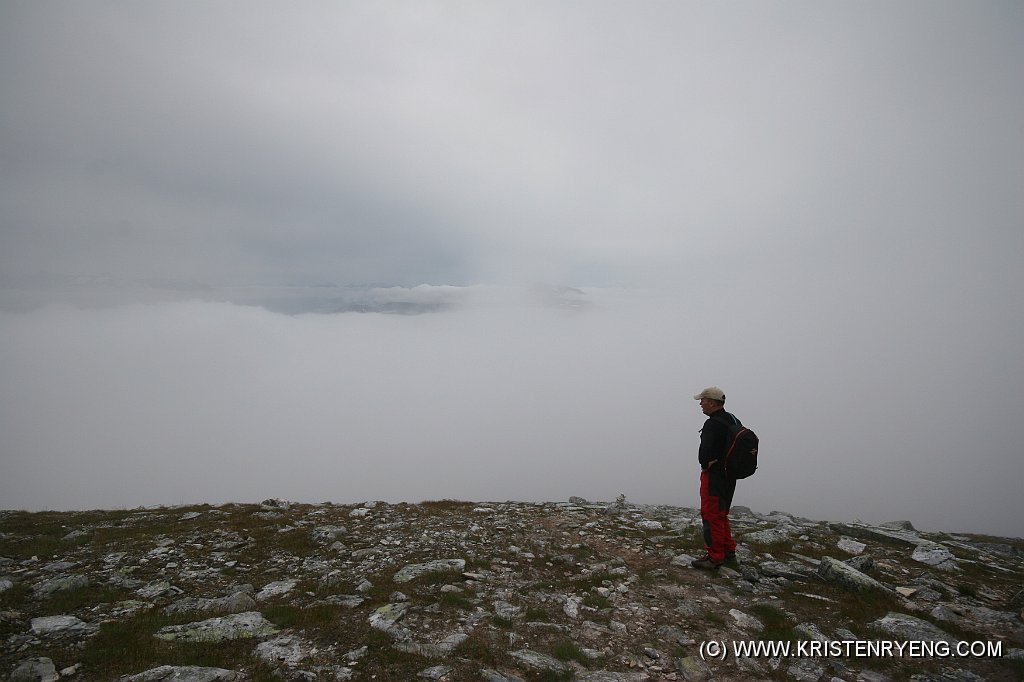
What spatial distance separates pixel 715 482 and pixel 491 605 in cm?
635

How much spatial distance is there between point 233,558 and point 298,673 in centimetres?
752

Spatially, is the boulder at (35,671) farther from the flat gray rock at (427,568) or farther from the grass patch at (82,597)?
the flat gray rock at (427,568)

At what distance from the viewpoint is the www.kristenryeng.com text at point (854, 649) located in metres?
7.89

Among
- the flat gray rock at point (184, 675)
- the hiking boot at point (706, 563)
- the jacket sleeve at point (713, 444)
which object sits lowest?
the flat gray rock at point (184, 675)

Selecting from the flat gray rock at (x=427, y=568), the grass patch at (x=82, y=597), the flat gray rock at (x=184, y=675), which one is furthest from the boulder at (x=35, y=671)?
the flat gray rock at (x=427, y=568)

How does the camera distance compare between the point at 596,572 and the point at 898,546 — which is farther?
the point at 898,546

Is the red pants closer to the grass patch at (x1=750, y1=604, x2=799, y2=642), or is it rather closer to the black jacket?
the black jacket

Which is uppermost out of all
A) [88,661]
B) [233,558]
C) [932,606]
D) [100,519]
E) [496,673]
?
[932,606]

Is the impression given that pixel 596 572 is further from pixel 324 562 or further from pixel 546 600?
pixel 324 562

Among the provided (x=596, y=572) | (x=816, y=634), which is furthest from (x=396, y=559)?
(x=816, y=634)

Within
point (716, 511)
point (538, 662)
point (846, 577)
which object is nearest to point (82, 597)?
point (538, 662)

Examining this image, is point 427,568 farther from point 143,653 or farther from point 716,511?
point 716,511

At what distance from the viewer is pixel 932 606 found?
377 inches

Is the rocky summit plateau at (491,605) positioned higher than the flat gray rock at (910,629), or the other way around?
the flat gray rock at (910,629)
